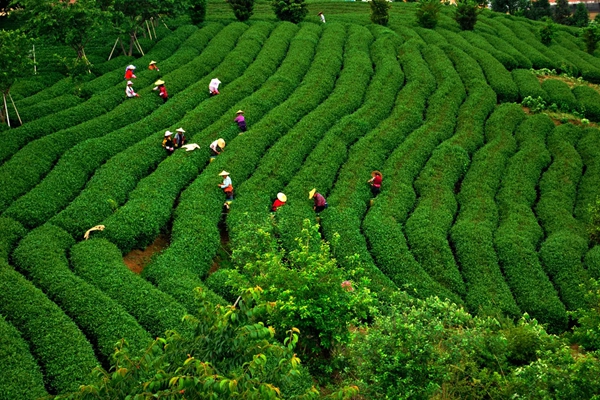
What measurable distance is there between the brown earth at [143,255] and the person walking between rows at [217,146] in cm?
510

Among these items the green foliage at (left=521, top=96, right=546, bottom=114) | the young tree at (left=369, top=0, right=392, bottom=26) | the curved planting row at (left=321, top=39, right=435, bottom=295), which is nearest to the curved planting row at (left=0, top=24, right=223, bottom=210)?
the curved planting row at (left=321, top=39, right=435, bottom=295)

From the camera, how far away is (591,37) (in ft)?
145

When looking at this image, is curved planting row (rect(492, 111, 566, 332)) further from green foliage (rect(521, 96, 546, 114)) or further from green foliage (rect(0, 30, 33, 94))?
green foliage (rect(0, 30, 33, 94))

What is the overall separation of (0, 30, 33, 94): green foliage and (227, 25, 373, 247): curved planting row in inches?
388

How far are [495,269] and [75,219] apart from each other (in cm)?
1305

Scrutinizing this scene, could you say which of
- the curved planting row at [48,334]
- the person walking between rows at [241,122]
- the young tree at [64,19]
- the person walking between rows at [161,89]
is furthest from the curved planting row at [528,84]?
the curved planting row at [48,334]

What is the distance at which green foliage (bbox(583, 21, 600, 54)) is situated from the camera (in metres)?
43.8

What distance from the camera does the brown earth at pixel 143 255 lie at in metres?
18.7

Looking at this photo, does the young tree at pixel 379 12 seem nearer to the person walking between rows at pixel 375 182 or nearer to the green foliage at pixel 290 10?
the green foliage at pixel 290 10

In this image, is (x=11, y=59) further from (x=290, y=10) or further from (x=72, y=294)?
(x=290, y=10)

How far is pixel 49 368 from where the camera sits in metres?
13.4

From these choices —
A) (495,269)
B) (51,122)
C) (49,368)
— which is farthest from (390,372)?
(51,122)

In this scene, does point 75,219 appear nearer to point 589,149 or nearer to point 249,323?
point 249,323

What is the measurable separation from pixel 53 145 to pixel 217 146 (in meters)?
6.03
